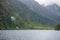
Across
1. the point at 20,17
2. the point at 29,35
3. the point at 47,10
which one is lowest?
the point at 29,35

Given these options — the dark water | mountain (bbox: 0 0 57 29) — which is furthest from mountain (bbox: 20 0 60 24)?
the dark water

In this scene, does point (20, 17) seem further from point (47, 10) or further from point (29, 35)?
point (47, 10)

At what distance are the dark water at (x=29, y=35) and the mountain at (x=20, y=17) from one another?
0.11 metres

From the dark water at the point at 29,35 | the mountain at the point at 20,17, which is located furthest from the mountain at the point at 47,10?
the dark water at the point at 29,35

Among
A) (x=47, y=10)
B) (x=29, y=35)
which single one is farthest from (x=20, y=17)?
(x=47, y=10)

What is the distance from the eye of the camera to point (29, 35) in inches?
114

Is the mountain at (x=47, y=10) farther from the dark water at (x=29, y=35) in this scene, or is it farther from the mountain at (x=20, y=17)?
the dark water at (x=29, y=35)

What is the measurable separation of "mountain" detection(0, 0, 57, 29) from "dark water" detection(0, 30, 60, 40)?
11 cm

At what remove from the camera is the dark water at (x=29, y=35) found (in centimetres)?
288

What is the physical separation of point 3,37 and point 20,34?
0.37 meters

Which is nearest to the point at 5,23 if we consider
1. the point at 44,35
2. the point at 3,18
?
the point at 3,18

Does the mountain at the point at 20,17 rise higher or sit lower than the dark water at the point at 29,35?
higher

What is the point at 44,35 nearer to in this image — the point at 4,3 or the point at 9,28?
the point at 9,28

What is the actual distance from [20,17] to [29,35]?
0.44 meters
